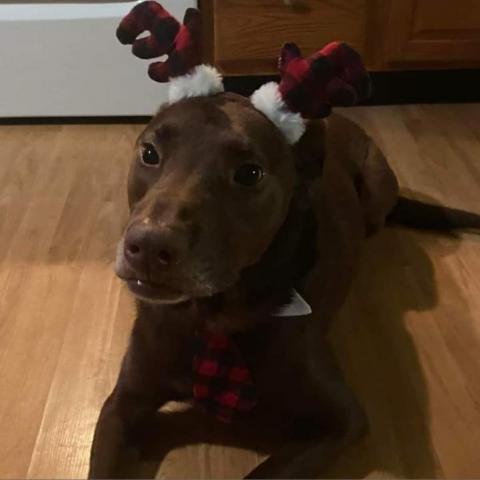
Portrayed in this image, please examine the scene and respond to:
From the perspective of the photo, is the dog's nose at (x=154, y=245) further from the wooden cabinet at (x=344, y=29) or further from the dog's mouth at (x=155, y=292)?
the wooden cabinet at (x=344, y=29)

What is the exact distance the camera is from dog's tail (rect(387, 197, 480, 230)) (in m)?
2.06

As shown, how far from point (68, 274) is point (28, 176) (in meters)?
0.55

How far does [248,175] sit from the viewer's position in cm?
122

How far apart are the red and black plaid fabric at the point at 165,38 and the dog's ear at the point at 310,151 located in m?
0.21

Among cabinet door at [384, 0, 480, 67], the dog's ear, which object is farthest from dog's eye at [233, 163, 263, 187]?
cabinet door at [384, 0, 480, 67]

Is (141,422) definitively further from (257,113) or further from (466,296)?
(466,296)

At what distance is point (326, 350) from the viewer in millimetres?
1416

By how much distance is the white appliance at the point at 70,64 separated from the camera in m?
2.50

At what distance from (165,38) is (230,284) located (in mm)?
408

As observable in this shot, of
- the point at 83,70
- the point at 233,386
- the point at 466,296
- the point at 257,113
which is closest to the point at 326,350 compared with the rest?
the point at 233,386

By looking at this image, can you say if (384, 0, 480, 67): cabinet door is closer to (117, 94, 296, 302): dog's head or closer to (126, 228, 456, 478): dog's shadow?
(126, 228, 456, 478): dog's shadow

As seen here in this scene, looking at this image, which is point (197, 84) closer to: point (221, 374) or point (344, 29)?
point (221, 374)

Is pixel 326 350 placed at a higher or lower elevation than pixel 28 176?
higher

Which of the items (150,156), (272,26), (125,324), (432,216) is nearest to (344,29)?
(272,26)
